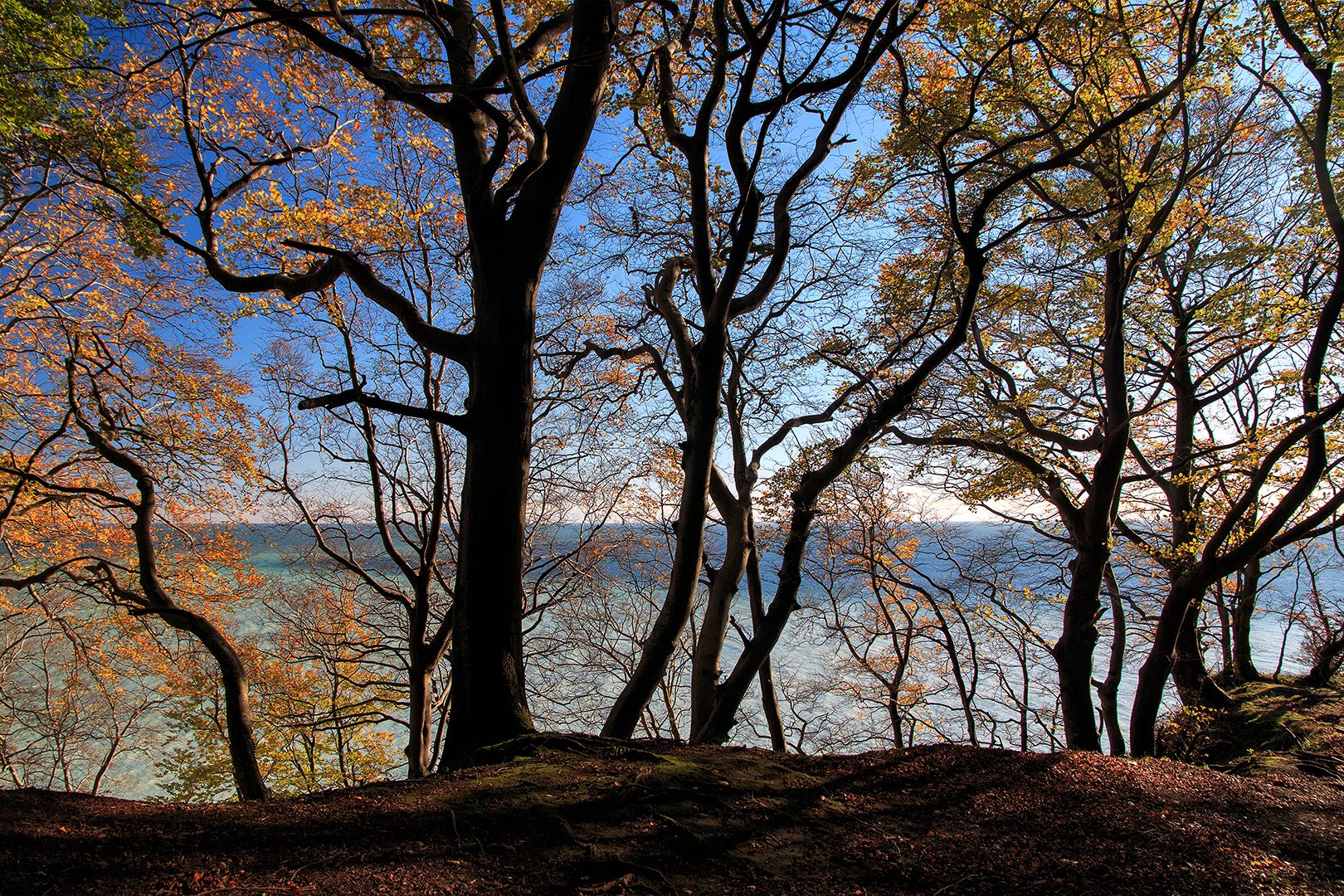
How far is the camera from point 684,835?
244 centimetres

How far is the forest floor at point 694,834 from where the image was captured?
1986mm

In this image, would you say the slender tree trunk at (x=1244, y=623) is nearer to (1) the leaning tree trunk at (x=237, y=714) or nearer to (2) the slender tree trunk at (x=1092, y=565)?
(2) the slender tree trunk at (x=1092, y=565)

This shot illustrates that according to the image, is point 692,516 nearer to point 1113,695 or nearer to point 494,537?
point 494,537

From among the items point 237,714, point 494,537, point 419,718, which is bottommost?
point 419,718

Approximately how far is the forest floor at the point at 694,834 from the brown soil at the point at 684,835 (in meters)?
0.01

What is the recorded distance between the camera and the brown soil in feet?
6.50

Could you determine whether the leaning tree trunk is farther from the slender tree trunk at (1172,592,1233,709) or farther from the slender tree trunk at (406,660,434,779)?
the slender tree trunk at (1172,592,1233,709)

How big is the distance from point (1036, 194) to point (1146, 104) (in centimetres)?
265

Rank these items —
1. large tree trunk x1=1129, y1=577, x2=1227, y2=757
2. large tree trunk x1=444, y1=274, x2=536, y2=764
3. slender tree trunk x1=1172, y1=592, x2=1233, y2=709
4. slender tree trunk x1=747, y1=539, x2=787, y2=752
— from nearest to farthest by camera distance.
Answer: large tree trunk x1=444, y1=274, x2=536, y2=764 → large tree trunk x1=1129, y1=577, x2=1227, y2=757 → slender tree trunk x1=747, y1=539, x2=787, y2=752 → slender tree trunk x1=1172, y1=592, x2=1233, y2=709

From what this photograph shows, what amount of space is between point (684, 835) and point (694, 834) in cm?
5

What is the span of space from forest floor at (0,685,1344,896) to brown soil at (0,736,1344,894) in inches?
0.4

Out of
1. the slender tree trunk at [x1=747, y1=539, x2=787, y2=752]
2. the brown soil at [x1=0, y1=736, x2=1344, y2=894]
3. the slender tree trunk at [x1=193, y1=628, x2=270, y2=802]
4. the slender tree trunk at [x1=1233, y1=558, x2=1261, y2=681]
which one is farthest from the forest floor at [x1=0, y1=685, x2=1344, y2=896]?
the slender tree trunk at [x1=1233, y1=558, x2=1261, y2=681]

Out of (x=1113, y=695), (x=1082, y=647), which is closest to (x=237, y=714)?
(x=1082, y=647)

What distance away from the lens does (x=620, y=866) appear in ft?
7.10
